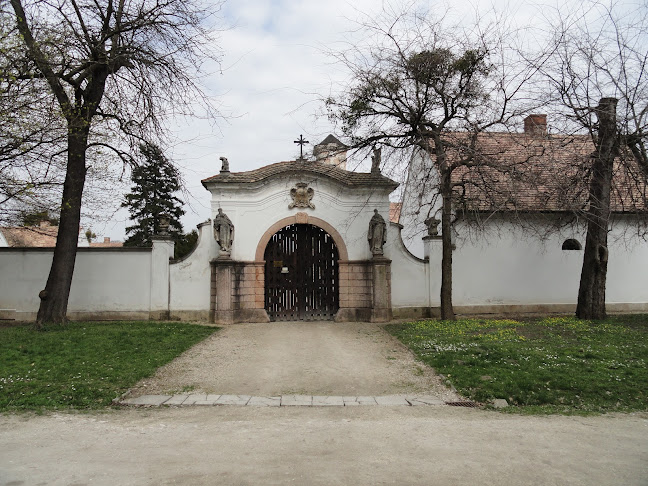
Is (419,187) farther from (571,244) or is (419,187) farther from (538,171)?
(571,244)

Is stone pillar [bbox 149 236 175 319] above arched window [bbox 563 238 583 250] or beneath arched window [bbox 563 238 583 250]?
beneath

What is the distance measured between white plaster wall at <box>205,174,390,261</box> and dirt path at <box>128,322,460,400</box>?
140 inches

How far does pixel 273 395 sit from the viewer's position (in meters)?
7.38

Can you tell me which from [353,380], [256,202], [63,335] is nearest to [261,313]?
[256,202]

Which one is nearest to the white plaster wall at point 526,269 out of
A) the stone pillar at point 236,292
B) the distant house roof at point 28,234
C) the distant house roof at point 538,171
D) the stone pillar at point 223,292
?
the distant house roof at point 538,171

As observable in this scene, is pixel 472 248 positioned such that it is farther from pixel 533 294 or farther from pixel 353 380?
pixel 353 380

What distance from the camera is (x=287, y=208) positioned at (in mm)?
15664

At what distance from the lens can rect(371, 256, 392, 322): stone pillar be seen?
15.1 metres

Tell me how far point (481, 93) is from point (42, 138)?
427 inches

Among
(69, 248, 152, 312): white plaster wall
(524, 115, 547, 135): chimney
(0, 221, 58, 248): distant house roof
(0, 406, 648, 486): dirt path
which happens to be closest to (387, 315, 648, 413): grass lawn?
(0, 406, 648, 486): dirt path

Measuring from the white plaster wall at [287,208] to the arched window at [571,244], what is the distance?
6938mm

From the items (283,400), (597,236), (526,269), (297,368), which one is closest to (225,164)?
(297,368)

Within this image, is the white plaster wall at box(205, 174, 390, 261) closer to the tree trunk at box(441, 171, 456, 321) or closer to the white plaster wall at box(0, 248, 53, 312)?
the tree trunk at box(441, 171, 456, 321)

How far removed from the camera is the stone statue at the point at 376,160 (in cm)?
1455
